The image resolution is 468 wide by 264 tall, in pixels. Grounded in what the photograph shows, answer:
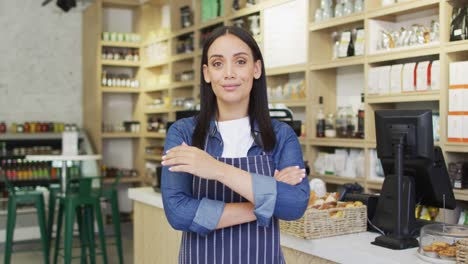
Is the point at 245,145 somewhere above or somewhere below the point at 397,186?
above

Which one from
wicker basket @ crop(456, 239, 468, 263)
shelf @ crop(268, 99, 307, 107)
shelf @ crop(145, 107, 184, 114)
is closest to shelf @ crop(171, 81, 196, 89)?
shelf @ crop(145, 107, 184, 114)

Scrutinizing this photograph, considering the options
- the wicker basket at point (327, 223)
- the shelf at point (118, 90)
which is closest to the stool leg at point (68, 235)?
the wicker basket at point (327, 223)

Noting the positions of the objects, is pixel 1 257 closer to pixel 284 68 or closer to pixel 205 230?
pixel 284 68

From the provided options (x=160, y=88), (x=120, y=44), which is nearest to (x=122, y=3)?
(x=120, y=44)

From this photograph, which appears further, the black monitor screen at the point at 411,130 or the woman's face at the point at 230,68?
the black monitor screen at the point at 411,130

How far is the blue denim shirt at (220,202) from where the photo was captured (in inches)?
55.8

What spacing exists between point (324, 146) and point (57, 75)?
15.1 ft

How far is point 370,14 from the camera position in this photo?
4348 millimetres

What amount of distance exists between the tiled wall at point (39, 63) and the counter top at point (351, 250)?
617 centimetres

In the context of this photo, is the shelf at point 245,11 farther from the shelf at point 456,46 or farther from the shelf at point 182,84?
the shelf at point 456,46

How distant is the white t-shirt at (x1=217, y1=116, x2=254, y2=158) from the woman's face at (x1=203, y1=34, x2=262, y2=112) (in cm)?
8

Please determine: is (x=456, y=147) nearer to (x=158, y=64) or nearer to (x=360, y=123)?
(x=360, y=123)

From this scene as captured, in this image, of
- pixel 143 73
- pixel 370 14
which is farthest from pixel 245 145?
pixel 143 73

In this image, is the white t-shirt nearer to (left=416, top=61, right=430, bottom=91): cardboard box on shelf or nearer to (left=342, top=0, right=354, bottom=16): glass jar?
(left=416, top=61, right=430, bottom=91): cardboard box on shelf
